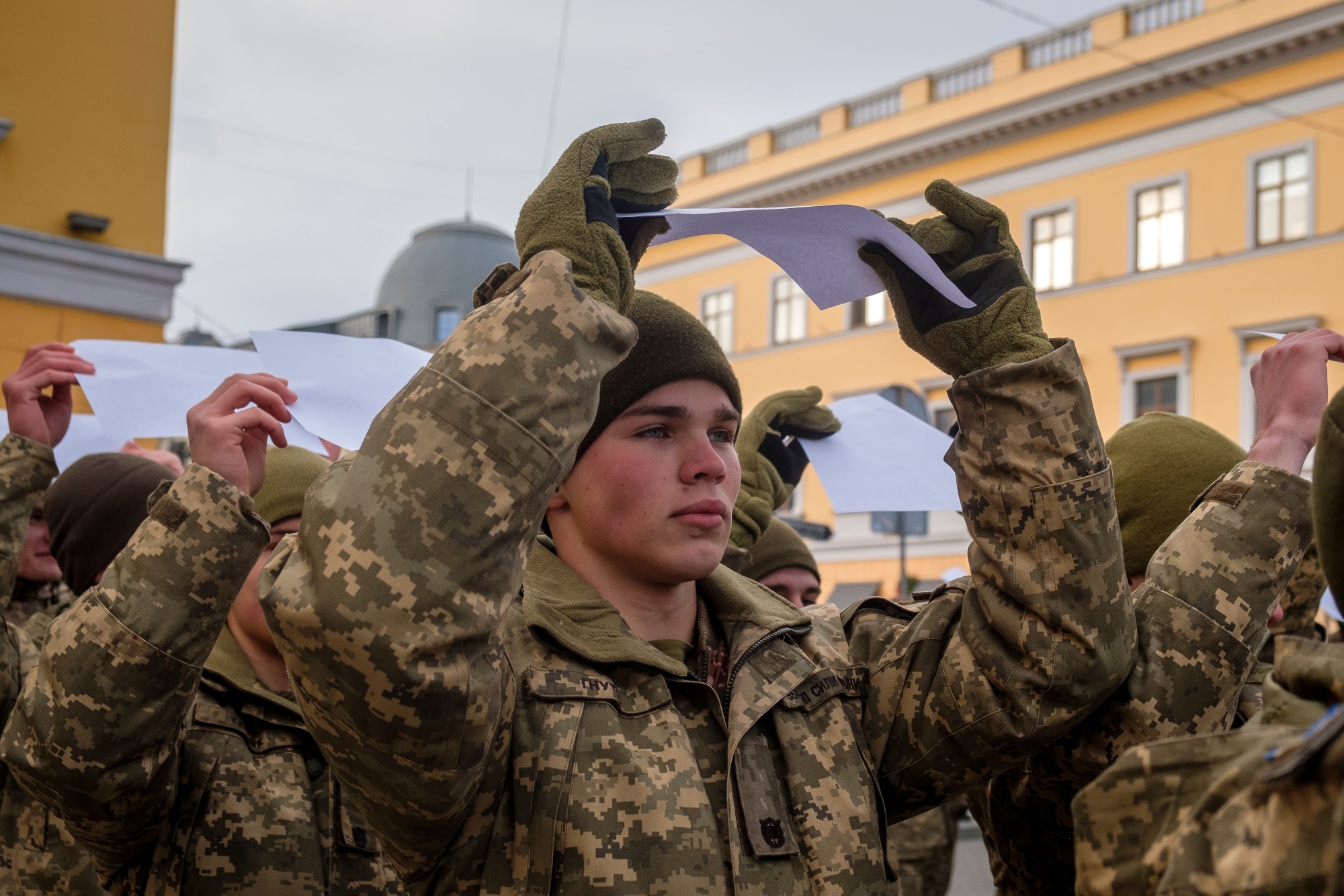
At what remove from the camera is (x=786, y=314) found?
28.0m

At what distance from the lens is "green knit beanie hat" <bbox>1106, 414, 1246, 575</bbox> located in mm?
2604

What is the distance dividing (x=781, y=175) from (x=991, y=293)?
86.5ft

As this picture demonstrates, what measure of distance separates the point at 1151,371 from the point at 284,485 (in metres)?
21.2

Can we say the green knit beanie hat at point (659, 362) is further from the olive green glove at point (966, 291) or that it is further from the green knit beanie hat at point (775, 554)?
the green knit beanie hat at point (775, 554)

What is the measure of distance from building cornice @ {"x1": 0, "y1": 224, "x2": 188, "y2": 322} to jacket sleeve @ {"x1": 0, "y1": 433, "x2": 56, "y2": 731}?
5.67 m

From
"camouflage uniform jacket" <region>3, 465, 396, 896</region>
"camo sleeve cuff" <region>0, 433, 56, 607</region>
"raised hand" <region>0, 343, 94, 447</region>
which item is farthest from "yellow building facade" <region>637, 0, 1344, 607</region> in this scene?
"camouflage uniform jacket" <region>3, 465, 396, 896</region>

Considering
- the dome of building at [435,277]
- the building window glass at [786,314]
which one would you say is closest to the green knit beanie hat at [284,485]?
the building window glass at [786,314]

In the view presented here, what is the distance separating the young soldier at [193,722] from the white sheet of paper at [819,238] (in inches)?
32.0

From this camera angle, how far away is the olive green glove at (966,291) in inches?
78.4

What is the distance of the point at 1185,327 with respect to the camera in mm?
21766

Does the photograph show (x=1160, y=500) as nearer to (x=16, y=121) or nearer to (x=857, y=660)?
(x=857, y=660)

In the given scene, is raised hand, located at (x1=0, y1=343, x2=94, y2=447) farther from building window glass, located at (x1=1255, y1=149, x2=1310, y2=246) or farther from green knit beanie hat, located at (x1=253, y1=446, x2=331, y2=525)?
building window glass, located at (x1=1255, y1=149, x2=1310, y2=246)

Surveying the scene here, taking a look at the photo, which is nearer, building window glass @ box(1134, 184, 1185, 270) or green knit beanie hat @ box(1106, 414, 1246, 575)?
green knit beanie hat @ box(1106, 414, 1246, 575)

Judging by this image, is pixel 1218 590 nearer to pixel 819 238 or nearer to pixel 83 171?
pixel 819 238
